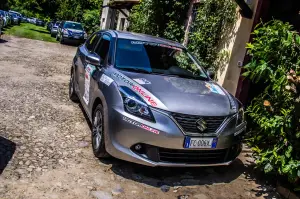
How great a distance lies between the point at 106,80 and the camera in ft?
13.5

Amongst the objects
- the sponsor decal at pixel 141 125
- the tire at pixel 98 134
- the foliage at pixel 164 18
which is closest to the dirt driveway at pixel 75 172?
the tire at pixel 98 134

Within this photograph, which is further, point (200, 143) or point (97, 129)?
point (97, 129)

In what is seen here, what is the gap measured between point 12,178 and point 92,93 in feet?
5.46

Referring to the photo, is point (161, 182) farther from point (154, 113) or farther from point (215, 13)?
point (215, 13)

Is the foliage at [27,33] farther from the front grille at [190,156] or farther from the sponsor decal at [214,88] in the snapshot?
the front grille at [190,156]

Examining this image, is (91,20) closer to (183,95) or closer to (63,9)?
(63,9)

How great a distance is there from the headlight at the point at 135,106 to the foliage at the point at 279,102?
151 centimetres

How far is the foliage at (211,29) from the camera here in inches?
300

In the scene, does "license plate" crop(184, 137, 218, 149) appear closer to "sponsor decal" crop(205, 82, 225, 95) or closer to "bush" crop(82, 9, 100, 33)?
"sponsor decal" crop(205, 82, 225, 95)

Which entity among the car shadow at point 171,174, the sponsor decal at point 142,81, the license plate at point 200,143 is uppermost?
the sponsor decal at point 142,81

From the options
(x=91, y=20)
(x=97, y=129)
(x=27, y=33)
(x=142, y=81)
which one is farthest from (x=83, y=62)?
(x=91, y=20)

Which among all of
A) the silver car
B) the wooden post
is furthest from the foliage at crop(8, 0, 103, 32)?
the silver car

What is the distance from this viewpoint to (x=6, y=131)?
14.8 ft

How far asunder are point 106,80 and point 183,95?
3.53 ft
